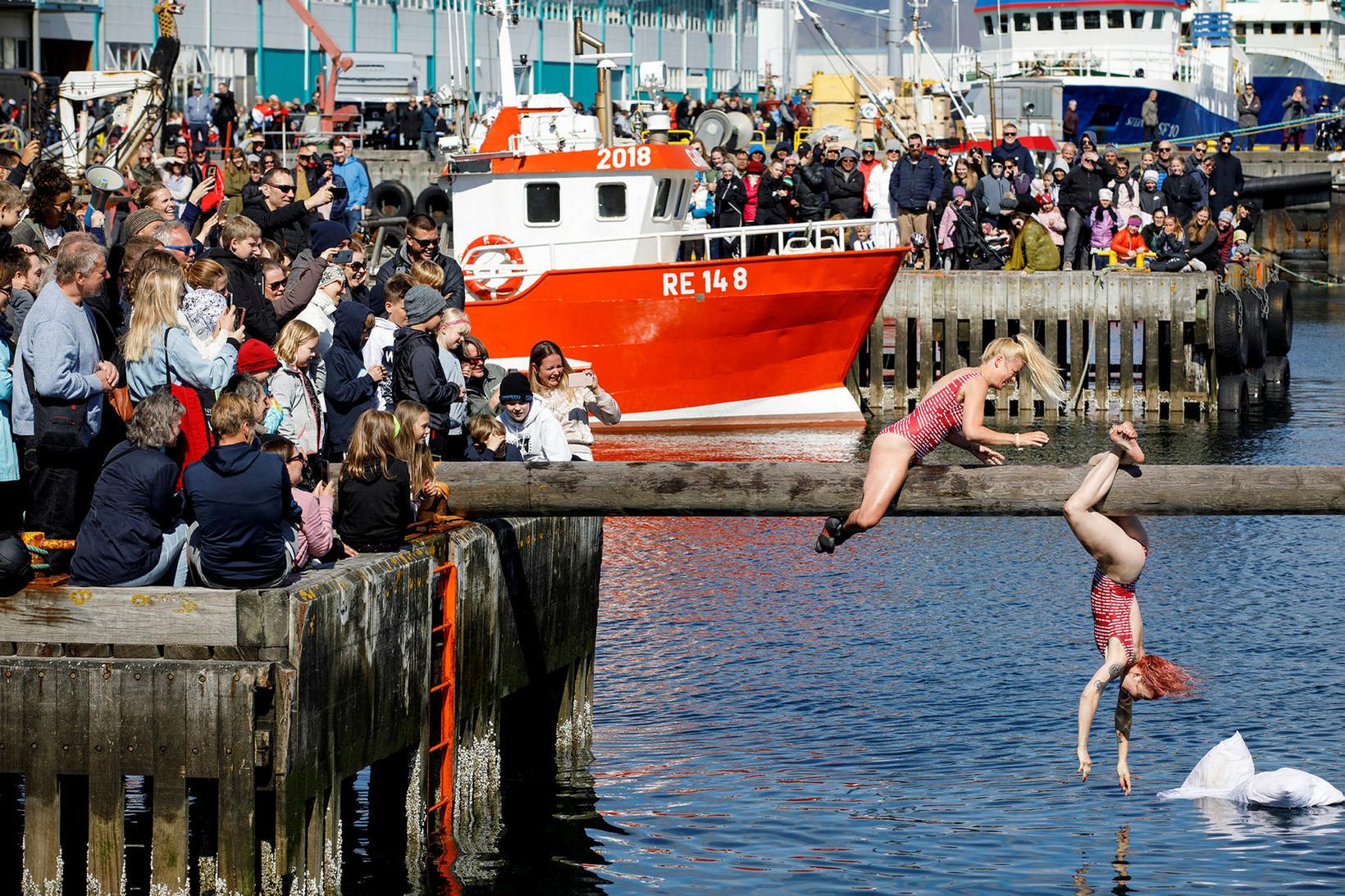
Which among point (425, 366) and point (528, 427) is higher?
point (425, 366)

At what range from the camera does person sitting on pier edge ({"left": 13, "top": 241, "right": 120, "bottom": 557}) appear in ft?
30.1

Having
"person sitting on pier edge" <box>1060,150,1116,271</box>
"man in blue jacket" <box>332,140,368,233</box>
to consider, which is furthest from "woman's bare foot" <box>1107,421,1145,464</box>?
"person sitting on pier edge" <box>1060,150,1116,271</box>

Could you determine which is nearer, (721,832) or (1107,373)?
(721,832)

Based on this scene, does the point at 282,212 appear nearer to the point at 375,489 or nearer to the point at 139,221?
the point at 139,221

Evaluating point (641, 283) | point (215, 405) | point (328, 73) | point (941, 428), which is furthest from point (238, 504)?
point (328, 73)

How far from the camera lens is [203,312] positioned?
10289mm

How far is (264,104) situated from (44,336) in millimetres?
38606

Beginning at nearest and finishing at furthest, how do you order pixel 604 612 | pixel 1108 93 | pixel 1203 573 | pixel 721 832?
Result: pixel 721 832 < pixel 604 612 < pixel 1203 573 < pixel 1108 93

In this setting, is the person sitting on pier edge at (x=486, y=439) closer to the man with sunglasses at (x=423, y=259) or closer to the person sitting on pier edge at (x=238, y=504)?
the man with sunglasses at (x=423, y=259)

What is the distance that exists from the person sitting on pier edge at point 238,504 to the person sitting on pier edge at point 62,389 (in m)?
0.70

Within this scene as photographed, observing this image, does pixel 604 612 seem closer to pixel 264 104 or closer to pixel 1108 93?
pixel 264 104

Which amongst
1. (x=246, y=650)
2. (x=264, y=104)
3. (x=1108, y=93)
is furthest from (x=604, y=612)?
(x=1108, y=93)

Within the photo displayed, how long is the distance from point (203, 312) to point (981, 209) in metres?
20.9

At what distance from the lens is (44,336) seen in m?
9.18
